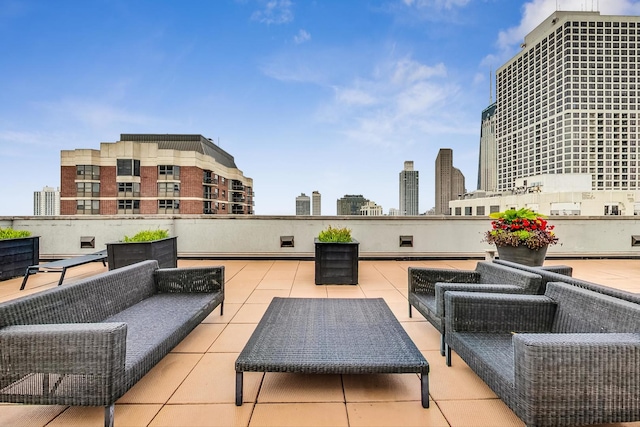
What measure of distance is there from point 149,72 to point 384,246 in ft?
78.8

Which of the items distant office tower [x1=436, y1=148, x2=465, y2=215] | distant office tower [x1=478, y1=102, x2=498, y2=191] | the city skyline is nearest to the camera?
the city skyline

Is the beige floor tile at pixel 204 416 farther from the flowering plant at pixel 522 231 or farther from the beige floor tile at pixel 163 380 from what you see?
the flowering plant at pixel 522 231

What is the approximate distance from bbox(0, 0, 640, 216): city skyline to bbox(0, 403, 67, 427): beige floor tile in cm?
694

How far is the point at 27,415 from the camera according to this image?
1.62 meters

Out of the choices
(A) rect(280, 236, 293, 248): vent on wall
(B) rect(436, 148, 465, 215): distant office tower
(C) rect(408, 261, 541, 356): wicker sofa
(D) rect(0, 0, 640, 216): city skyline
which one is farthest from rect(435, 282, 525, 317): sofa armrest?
(B) rect(436, 148, 465, 215): distant office tower

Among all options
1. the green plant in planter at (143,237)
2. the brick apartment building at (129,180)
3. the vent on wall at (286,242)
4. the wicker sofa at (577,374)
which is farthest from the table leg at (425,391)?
the brick apartment building at (129,180)

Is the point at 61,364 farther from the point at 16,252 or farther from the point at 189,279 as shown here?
the point at 16,252

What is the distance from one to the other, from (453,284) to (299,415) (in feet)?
4.89

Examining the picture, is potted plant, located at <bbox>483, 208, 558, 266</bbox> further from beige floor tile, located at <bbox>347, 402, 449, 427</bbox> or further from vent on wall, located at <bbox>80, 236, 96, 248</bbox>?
vent on wall, located at <bbox>80, 236, 96, 248</bbox>

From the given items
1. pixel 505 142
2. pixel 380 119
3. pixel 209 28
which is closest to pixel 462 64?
pixel 380 119

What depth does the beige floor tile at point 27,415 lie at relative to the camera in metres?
1.56

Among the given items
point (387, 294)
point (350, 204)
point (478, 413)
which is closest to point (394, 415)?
point (478, 413)

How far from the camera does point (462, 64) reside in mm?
25156

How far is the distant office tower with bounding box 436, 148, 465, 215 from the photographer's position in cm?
10400
